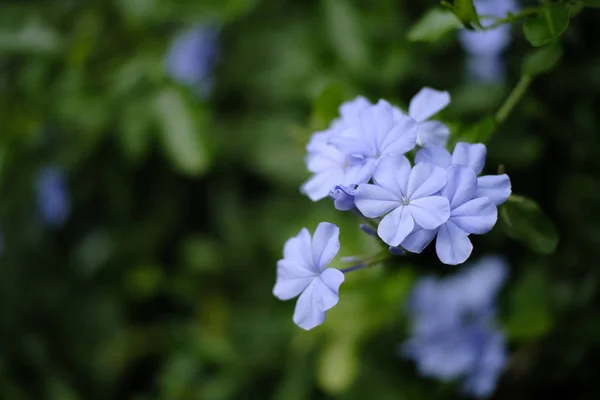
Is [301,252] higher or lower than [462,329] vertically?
higher

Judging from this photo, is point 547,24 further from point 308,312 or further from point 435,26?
point 308,312

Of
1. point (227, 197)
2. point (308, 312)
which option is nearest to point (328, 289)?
point (308, 312)

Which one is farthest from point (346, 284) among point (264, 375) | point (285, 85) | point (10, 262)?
point (10, 262)

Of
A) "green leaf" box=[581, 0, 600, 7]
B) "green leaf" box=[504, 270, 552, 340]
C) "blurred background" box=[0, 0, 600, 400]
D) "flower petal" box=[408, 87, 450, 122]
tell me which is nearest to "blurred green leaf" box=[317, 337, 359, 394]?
"blurred background" box=[0, 0, 600, 400]

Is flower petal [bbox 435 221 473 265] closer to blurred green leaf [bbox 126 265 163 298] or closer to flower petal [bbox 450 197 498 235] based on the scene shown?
flower petal [bbox 450 197 498 235]

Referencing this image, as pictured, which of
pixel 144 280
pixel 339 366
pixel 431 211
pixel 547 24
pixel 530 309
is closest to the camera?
pixel 431 211
